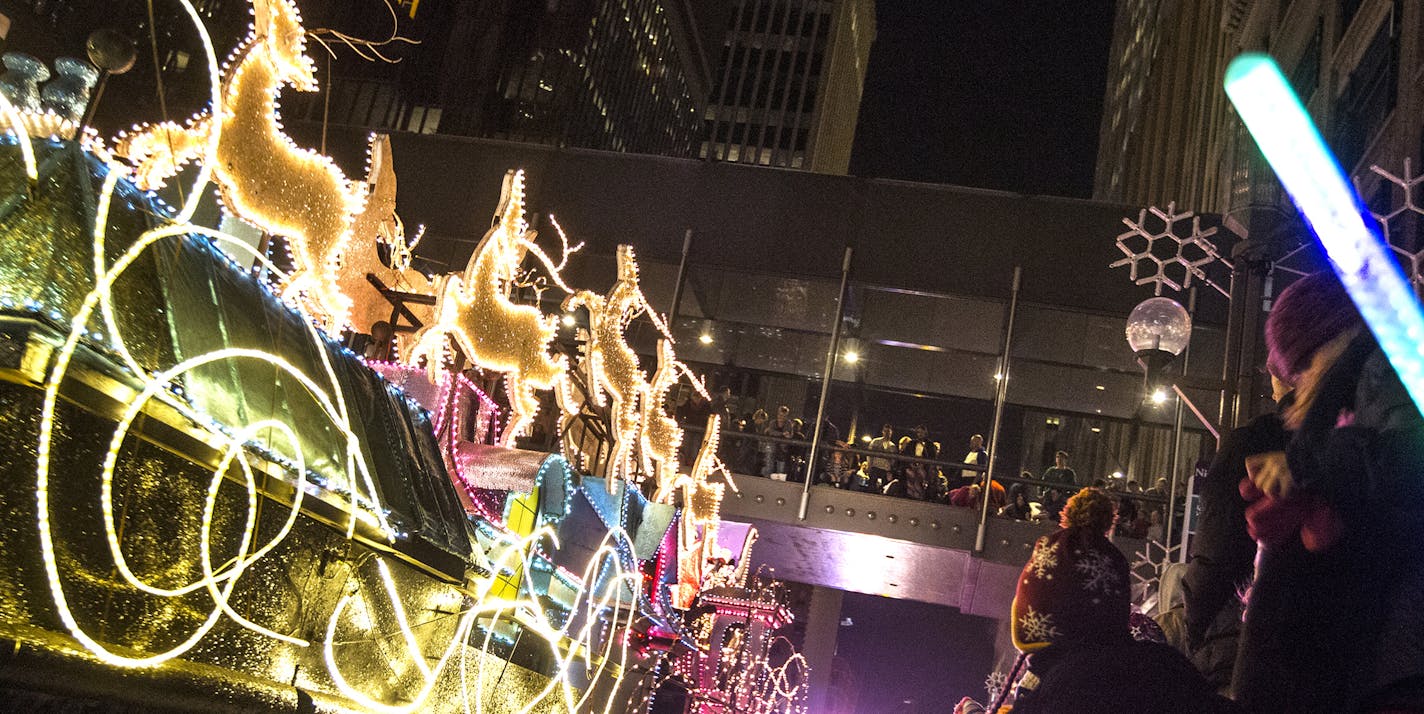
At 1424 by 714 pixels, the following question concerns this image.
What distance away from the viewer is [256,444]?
3688 millimetres

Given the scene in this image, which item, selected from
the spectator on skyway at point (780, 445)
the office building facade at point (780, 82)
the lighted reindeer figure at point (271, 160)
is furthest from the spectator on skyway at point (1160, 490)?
the office building facade at point (780, 82)

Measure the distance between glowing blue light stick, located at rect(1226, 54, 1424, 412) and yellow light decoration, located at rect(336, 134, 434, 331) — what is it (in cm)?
687

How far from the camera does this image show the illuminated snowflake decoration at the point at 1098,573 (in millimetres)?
2824

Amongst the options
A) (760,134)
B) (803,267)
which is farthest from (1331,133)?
(760,134)

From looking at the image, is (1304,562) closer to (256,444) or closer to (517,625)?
(256,444)

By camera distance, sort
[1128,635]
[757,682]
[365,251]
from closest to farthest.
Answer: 1. [1128,635]
2. [365,251]
3. [757,682]

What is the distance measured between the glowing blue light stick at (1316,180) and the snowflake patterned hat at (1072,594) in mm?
1074

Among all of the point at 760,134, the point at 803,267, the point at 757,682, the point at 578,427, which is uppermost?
the point at 760,134

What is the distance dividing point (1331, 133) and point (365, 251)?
14661 mm

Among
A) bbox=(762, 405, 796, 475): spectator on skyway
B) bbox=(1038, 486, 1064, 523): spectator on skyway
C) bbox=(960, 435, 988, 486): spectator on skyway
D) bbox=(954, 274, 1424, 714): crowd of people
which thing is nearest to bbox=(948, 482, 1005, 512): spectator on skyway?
bbox=(960, 435, 988, 486): spectator on skyway

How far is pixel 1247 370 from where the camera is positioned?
23.9 ft

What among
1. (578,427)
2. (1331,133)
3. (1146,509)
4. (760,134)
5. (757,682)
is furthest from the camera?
(760,134)

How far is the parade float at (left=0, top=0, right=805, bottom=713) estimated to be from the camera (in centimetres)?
300

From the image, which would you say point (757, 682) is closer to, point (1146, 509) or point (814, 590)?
point (814, 590)
